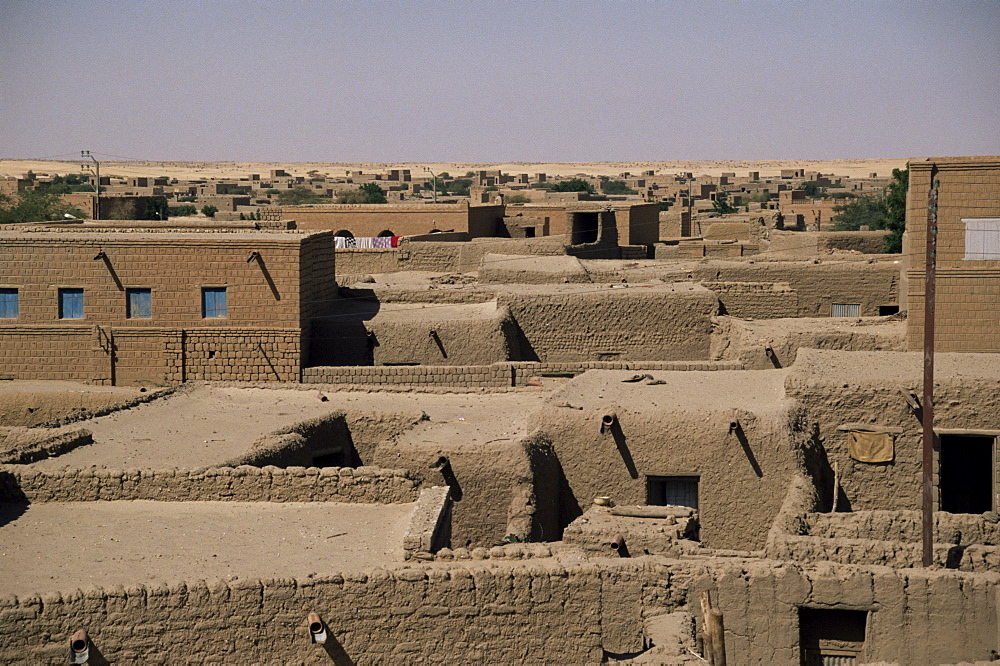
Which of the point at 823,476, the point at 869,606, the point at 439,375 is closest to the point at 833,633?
the point at 869,606

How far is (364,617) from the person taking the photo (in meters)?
10.6

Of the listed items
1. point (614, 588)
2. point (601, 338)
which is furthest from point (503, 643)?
point (601, 338)

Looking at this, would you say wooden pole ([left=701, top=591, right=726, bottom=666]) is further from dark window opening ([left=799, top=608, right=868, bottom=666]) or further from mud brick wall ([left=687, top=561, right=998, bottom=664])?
dark window opening ([left=799, top=608, right=868, bottom=666])

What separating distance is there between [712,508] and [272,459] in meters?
4.93

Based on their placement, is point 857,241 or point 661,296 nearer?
point 661,296

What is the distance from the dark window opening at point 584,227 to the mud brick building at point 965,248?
17173mm

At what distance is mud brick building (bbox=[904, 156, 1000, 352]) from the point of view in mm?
18734

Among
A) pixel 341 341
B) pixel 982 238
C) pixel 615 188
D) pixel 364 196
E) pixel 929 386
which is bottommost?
pixel 341 341

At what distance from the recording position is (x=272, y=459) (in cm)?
1579

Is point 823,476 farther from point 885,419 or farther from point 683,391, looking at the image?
point 683,391

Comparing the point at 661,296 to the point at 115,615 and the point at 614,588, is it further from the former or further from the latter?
the point at 115,615

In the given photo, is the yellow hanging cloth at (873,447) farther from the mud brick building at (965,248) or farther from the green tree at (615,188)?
the green tree at (615,188)

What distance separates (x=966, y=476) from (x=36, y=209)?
107 feet

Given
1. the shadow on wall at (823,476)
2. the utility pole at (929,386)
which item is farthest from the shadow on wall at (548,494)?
the utility pole at (929,386)
